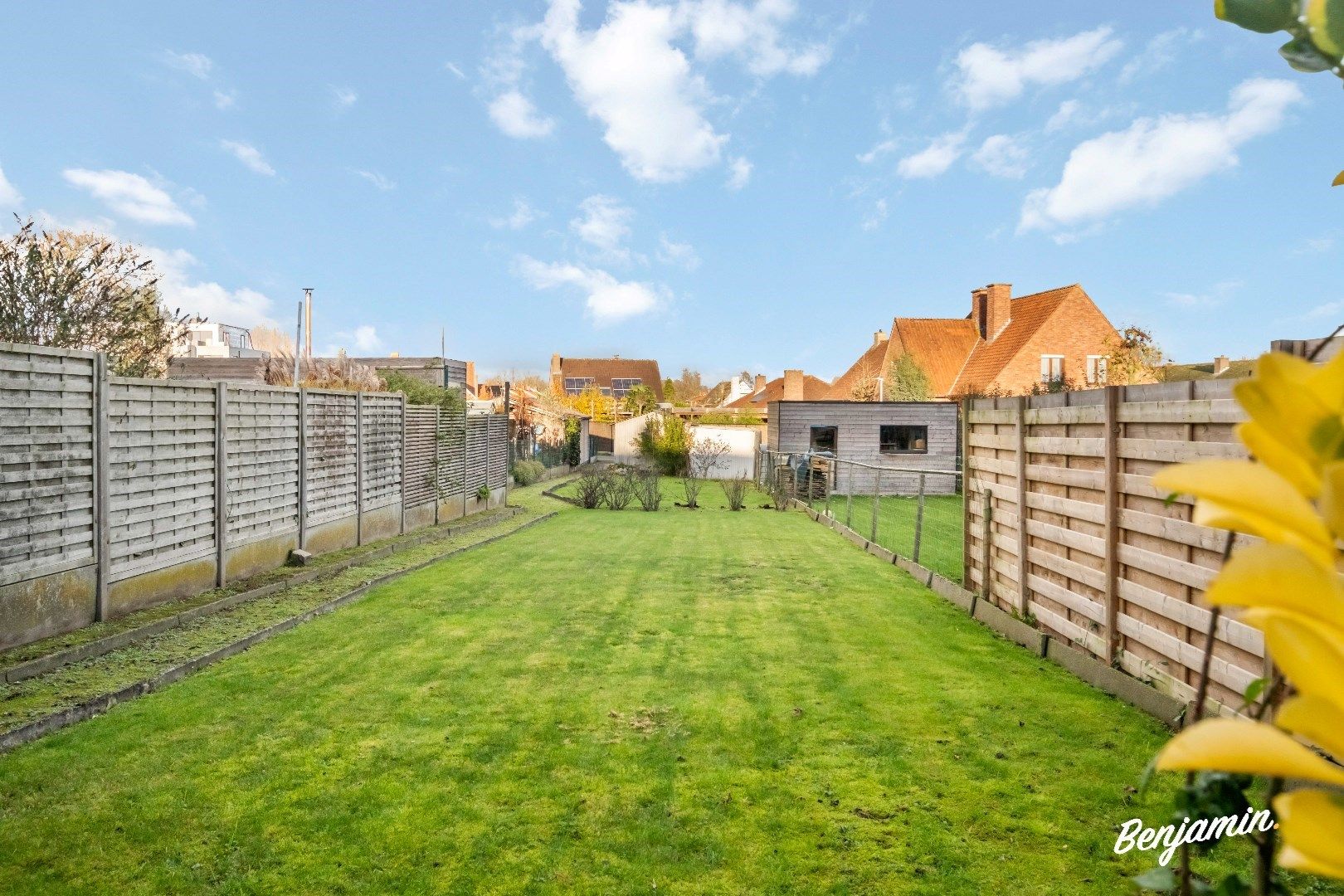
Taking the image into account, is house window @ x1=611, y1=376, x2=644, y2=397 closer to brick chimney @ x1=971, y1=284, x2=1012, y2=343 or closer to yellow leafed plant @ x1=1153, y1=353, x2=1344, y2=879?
brick chimney @ x1=971, y1=284, x2=1012, y2=343

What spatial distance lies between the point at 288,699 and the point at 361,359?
2647 centimetres

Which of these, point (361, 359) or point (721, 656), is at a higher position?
point (361, 359)

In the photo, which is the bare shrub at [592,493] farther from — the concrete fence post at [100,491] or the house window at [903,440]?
the concrete fence post at [100,491]

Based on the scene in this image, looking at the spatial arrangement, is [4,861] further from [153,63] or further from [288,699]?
[153,63]

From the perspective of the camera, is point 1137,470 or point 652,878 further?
point 1137,470

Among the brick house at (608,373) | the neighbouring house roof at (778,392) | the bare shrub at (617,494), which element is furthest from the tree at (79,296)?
the brick house at (608,373)

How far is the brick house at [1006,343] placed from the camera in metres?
33.5

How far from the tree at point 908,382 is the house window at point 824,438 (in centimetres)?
830

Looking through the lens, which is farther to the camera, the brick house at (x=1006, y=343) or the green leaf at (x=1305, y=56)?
the brick house at (x=1006, y=343)

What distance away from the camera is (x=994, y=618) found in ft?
23.3

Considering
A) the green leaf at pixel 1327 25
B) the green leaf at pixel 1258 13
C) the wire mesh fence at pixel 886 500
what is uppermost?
the green leaf at pixel 1258 13

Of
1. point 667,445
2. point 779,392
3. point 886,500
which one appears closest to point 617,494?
point 886,500

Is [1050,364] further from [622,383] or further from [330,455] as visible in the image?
[622,383]

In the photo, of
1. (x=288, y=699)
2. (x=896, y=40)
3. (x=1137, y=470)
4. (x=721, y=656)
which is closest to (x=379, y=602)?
(x=288, y=699)
